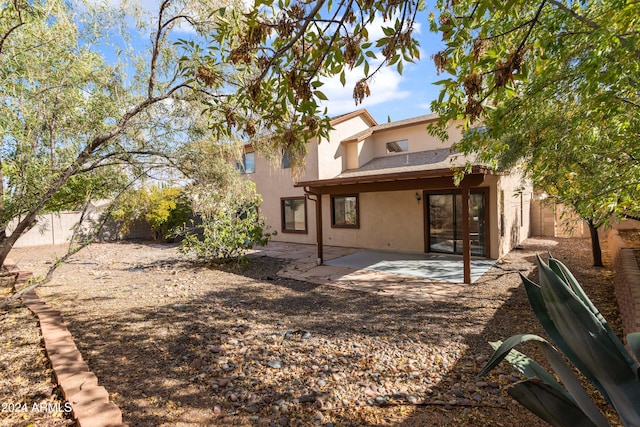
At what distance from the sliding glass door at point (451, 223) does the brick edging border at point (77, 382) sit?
968 centimetres

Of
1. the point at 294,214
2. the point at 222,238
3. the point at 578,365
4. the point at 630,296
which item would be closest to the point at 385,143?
Answer: the point at 294,214

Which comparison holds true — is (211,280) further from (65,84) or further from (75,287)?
(65,84)

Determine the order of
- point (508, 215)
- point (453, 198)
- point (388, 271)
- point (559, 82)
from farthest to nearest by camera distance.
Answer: point (508, 215) → point (453, 198) → point (388, 271) → point (559, 82)

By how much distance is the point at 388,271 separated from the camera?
836 centimetres

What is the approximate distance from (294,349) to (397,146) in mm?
11059

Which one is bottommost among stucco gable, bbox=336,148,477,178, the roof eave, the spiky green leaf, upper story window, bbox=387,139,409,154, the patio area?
the patio area

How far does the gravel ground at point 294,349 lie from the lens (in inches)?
110

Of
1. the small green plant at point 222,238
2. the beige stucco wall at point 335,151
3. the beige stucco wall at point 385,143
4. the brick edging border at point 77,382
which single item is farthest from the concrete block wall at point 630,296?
the beige stucco wall at point 335,151

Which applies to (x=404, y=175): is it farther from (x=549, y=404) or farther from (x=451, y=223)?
(x=549, y=404)

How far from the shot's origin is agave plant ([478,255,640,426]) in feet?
4.69

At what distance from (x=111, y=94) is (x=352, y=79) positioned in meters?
3.67

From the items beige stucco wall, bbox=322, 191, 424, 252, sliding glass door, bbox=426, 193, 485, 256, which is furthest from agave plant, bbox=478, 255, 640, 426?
beige stucco wall, bbox=322, 191, 424, 252

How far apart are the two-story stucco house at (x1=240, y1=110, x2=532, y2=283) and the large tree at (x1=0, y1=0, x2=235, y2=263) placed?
5.24 meters

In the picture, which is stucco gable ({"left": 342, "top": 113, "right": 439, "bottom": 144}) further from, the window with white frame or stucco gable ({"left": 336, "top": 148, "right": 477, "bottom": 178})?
the window with white frame
